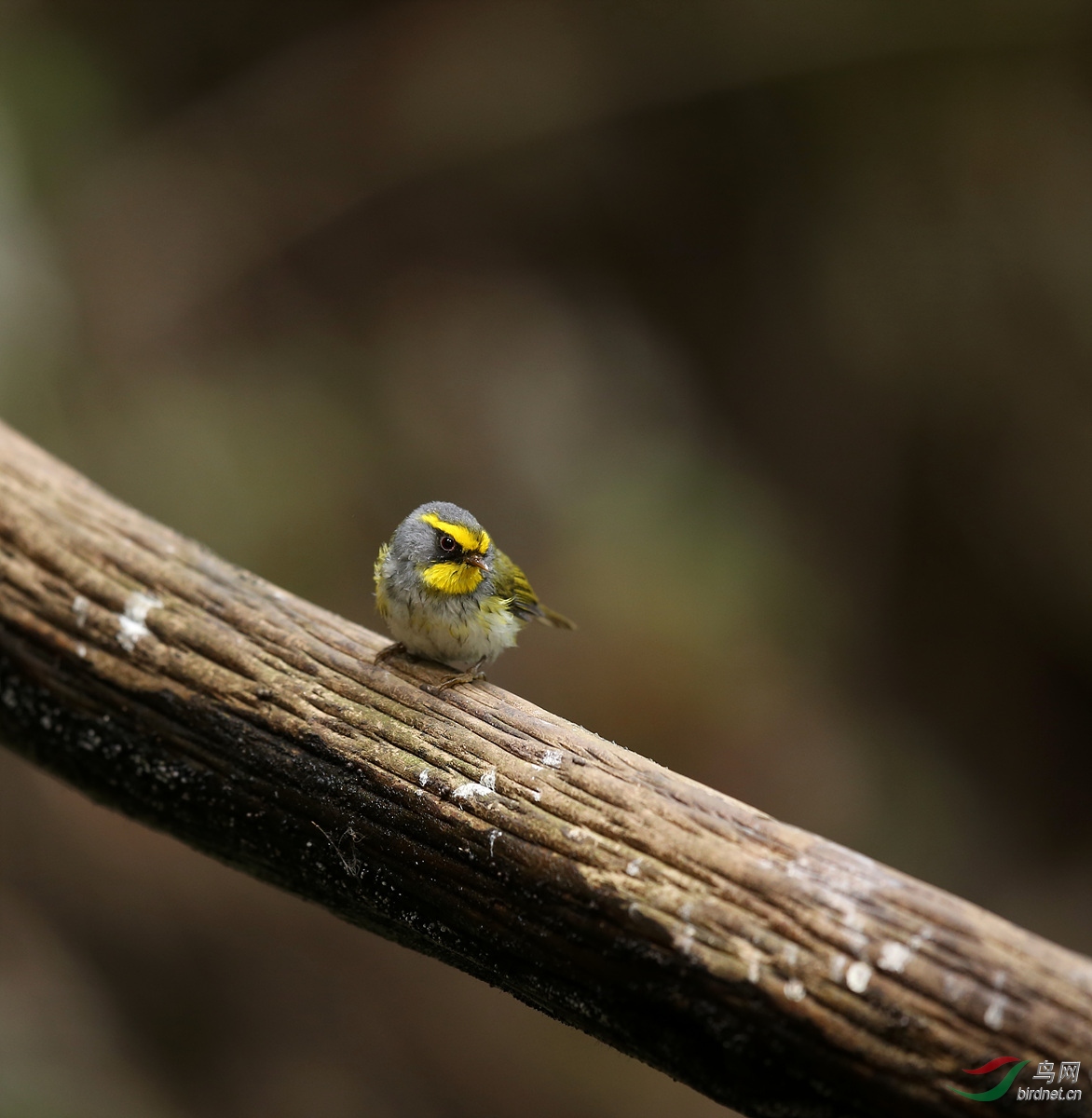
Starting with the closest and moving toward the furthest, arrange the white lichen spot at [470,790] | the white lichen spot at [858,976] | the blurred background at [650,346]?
the white lichen spot at [858,976], the white lichen spot at [470,790], the blurred background at [650,346]

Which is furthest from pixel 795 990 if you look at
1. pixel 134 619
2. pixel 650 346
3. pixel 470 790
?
pixel 650 346

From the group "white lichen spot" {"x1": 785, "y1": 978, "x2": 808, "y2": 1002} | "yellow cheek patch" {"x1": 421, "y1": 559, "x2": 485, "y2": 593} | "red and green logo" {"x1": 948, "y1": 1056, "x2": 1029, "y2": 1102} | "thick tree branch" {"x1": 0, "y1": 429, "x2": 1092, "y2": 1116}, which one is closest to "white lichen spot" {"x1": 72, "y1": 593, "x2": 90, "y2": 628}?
"thick tree branch" {"x1": 0, "y1": 429, "x2": 1092, "y2": 1116}

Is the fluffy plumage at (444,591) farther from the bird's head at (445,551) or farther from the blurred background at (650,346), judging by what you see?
the blurred background at (650,346)

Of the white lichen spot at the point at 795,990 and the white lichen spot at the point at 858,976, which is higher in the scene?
the white lichen spot at the point at 858,976

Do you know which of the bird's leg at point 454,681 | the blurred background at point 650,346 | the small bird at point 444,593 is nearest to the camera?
the bird's leg at point 454,681

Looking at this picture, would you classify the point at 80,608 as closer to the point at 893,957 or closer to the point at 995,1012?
the point at 893,957

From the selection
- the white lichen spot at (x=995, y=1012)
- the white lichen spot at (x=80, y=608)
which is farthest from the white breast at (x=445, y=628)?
the white lichen spot at (x=995, y=1012)

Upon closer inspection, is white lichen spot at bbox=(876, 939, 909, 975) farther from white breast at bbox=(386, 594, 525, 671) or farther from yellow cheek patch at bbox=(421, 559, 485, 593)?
yellow cheek patch at bbox=(421, 559, 485, 593)

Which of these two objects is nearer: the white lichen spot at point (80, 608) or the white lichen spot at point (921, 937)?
the white lichen spot at point (921, 937)
